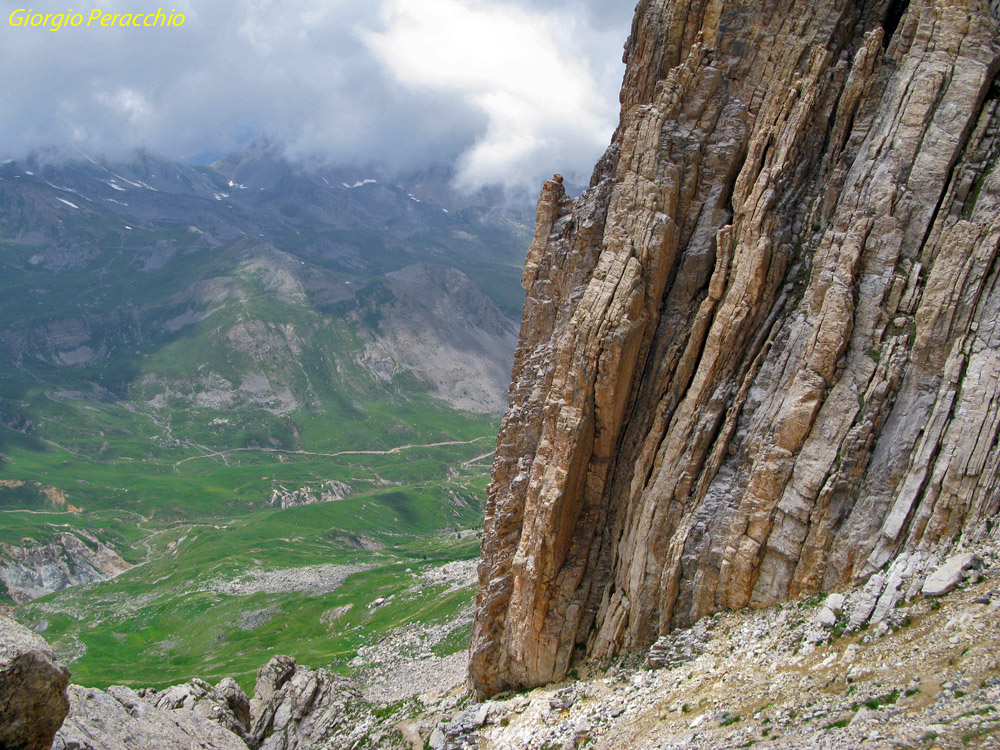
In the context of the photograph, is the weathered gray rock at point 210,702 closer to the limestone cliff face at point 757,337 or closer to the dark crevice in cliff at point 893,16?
the limestone cliff face at point 757,337

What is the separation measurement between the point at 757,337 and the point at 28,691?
41.9m

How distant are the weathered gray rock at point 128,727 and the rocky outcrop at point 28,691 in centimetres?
733

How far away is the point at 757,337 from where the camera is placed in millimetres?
42344

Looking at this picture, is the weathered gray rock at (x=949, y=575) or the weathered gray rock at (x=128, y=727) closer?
the weathered gray rock at (x=949, y=575)

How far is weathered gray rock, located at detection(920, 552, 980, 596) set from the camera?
30.3 meters

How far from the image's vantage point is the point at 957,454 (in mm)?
32875

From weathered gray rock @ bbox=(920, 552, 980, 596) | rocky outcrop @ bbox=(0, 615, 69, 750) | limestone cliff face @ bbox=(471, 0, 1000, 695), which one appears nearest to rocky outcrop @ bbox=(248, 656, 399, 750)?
limestone cliff face @ bbox=(471, 0, 1000, 695)

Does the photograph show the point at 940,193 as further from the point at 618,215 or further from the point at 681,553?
the point at 681,553

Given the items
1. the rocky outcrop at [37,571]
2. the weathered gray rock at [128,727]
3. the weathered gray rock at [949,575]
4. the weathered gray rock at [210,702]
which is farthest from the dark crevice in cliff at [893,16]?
the rocky outcrop at [37,571]

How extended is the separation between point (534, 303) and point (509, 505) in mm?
16392

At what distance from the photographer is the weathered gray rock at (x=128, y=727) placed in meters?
41.9

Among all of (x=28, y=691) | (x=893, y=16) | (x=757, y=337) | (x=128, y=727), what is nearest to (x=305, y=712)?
(x=128, y=727)

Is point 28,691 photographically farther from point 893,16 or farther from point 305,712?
point 893,16

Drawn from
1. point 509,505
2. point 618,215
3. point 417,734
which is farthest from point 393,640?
point 618,215
